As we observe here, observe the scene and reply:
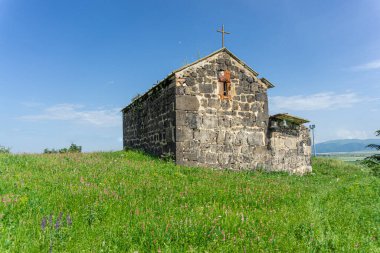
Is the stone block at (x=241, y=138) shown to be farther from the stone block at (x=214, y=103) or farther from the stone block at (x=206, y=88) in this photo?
the stone block at (x=206, y=88)

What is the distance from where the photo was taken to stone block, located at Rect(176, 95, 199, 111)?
13375 millimetres

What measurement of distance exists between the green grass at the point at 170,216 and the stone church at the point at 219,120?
14.1ft

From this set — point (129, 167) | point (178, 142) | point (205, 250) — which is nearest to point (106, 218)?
point (205, 250)

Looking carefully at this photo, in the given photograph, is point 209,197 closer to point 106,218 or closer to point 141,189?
point 141,189

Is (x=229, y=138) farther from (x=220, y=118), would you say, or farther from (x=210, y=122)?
(x=210, y=122)

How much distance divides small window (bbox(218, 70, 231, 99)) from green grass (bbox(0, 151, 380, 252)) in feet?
19.7

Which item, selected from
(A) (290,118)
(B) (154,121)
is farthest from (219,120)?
(A) (290,118)

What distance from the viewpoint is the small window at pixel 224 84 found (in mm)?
14508

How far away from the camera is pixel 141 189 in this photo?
763 centimetres

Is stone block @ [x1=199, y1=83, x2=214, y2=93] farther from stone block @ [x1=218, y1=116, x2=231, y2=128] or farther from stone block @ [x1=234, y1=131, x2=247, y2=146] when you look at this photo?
stone block @ [x1=234, y1=131, x2=247, y2=146]

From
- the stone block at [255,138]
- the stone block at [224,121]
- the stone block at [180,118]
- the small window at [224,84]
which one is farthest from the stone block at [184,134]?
the stone block at [255,138]

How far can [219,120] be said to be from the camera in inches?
564

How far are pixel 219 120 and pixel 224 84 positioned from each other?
5.76ft

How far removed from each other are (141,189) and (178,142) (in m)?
5.70
